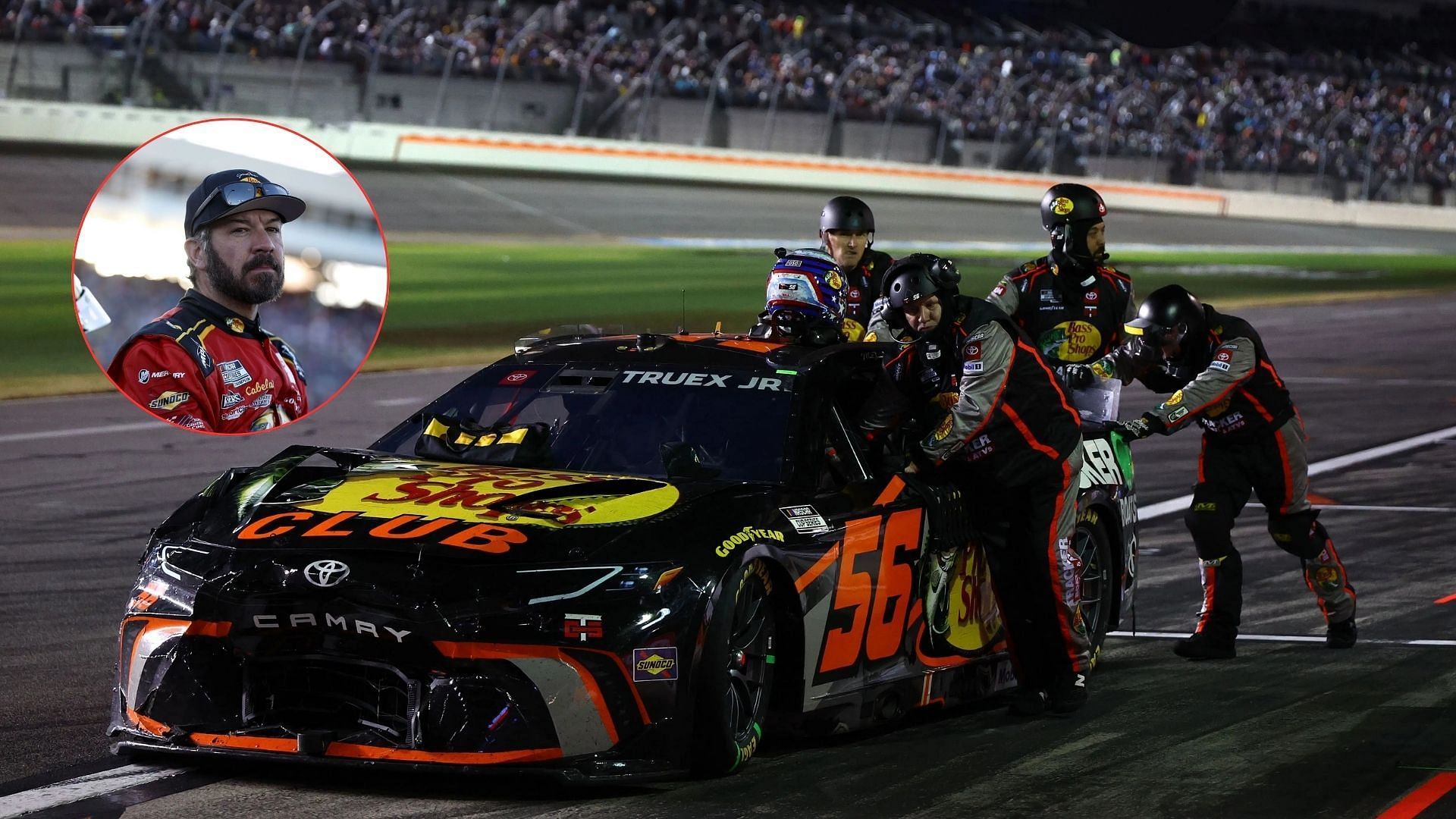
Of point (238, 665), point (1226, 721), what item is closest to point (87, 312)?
point (238, 665)

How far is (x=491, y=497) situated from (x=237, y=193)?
1.45 metres

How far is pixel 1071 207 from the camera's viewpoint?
995 centimetres

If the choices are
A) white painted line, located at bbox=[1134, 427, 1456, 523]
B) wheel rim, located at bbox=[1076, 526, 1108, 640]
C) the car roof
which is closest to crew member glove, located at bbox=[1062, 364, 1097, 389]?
wheel rim, located at bbox=[1076, 526, 1108, 640]

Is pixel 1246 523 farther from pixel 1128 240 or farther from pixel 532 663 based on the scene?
pixel 1128 240

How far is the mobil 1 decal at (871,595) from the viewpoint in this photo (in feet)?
21.6

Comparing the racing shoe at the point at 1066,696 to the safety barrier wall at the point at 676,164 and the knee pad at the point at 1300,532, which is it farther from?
the safety barrier wall at the point at 676,164

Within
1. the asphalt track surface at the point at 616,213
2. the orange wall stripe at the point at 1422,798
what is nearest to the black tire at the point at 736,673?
the orange wall stripe at the point at 1422,798

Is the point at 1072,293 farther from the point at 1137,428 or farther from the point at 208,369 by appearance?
the point at 208,369

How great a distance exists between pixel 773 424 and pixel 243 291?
2.31 metres

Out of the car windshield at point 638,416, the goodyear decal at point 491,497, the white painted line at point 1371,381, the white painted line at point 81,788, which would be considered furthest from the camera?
the white painted line at point 1371,381

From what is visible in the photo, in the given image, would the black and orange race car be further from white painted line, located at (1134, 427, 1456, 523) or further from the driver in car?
white painted line, located at (1134, 427, 1456, 523)

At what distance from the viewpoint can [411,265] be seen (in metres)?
35.1

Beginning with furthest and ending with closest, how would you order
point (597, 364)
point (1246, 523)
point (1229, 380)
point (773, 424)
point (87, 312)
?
point (1246, 523)
point (1229, 380)
point (597, 364)
point (773, 424)
point (87, 312)

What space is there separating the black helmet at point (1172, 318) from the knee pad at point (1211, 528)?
844 mm
